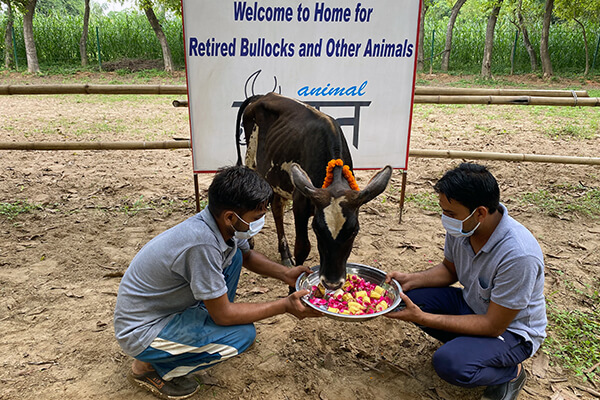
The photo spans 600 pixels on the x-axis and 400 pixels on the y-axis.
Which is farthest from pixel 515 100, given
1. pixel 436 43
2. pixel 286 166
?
pixel 436 43

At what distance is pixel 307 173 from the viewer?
4066 mm

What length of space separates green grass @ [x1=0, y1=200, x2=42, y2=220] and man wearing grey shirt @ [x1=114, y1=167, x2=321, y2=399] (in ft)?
12.2

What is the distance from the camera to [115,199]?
242 inches

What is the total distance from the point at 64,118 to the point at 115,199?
229 inches

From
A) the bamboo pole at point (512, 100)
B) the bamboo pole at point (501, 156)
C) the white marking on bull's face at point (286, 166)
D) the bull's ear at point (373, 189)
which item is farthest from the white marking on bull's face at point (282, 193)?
the bamboo pole at point (501, 156)

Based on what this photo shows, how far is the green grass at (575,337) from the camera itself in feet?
10.4

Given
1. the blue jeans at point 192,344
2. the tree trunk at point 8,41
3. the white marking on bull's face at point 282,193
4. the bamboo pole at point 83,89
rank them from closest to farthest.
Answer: the blue jeans at point 192,344 < the white marking on bull's face at point 282,193 < the bamboo pole at point 83,89 < the tree trunk at point 8,41

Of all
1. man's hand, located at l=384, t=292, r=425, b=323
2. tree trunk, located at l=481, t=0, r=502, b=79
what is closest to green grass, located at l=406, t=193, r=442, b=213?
man's hand, located at l=384, t=292, r=425, b=323

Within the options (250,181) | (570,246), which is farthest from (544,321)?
(570,246)

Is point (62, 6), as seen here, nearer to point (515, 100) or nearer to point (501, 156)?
point (501, 156)

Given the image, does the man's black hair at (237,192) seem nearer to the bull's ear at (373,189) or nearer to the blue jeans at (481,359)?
the bull's ear at (373,189)

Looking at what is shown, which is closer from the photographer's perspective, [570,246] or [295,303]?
[295,303]

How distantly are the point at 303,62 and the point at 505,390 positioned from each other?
361cm

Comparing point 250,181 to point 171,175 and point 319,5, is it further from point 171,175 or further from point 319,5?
point 171,175
